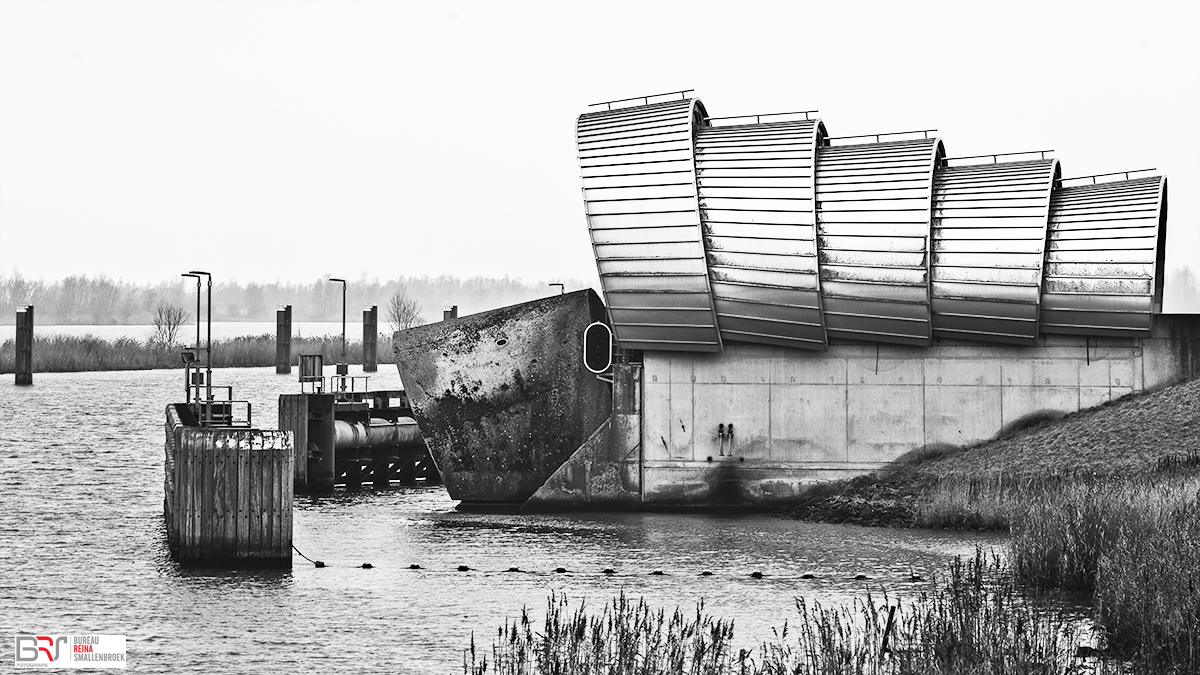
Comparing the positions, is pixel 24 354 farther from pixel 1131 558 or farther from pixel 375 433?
pixel 1131 558

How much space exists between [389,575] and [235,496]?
284cm

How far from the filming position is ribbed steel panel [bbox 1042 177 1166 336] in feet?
106

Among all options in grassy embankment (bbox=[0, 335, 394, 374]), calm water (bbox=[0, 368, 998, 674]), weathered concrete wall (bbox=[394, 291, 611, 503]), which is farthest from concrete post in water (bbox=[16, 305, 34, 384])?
weathered concrete wall (bbox=[394, 291, 611, 503])

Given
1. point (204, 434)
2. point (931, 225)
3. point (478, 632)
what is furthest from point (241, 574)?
point (931, 225)

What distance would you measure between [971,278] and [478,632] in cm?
1692

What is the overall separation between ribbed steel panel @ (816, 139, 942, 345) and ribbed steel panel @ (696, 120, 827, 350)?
0.53 m

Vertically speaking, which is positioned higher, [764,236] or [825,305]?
[764,236]

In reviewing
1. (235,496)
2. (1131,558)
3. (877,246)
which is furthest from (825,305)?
(1131,558)

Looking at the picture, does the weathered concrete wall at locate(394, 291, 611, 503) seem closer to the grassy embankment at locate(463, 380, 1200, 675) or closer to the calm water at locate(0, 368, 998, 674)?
the calm water at locate(0, 368, 998, 674)

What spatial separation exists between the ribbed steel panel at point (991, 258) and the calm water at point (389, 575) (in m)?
5.45

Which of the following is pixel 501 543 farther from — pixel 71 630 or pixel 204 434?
pixel 71 630

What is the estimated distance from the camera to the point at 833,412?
33688 millimetres

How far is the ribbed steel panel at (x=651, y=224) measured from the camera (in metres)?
32.7

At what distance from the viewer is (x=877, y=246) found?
32.5 m
